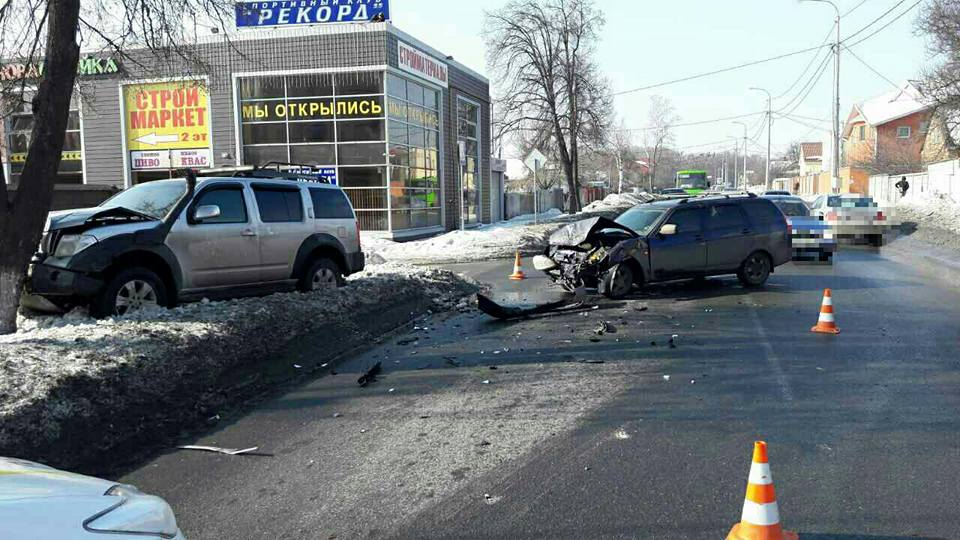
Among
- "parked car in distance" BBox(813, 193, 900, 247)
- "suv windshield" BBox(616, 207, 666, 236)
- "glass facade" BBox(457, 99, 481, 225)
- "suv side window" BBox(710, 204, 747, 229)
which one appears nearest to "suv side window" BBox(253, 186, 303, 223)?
"suv windshield" BBox(616, 207, 666, 236)

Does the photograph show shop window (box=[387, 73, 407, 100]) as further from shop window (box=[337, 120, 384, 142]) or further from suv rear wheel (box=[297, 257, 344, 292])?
suv rear wheel (box=[297, 257, 344, 292])

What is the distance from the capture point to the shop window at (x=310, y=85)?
25.6 meters

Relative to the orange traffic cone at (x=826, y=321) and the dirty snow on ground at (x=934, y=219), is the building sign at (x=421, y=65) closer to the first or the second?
the dirty snow on ground at (x=934, y=219)

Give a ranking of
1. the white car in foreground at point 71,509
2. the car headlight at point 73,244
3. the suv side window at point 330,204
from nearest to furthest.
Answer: the white car in foreground at point 71,509 < the car headlight at point 73,244 < the suv side window at point 330,204

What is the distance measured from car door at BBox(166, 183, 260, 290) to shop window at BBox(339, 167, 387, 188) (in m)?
16.0

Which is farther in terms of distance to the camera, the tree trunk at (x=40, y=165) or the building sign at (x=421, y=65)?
the building sign at (x=421, y=65)

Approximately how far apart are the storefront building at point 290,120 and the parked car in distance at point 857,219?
12.3 m

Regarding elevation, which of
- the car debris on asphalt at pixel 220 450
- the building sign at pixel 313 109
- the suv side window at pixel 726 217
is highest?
the building sign at pixel 313 109

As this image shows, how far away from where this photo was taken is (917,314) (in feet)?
34.4

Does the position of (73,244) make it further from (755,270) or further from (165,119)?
(165,119)

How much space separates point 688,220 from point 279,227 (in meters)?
7.35

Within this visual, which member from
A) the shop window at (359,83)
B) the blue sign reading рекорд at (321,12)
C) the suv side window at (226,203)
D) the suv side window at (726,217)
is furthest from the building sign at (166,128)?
the suv side window at (726,217)

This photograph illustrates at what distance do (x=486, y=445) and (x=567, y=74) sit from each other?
38.7 meters

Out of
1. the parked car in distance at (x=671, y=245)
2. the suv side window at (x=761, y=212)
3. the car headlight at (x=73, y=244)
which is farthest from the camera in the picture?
the suv side window at (x=761, y=212)
